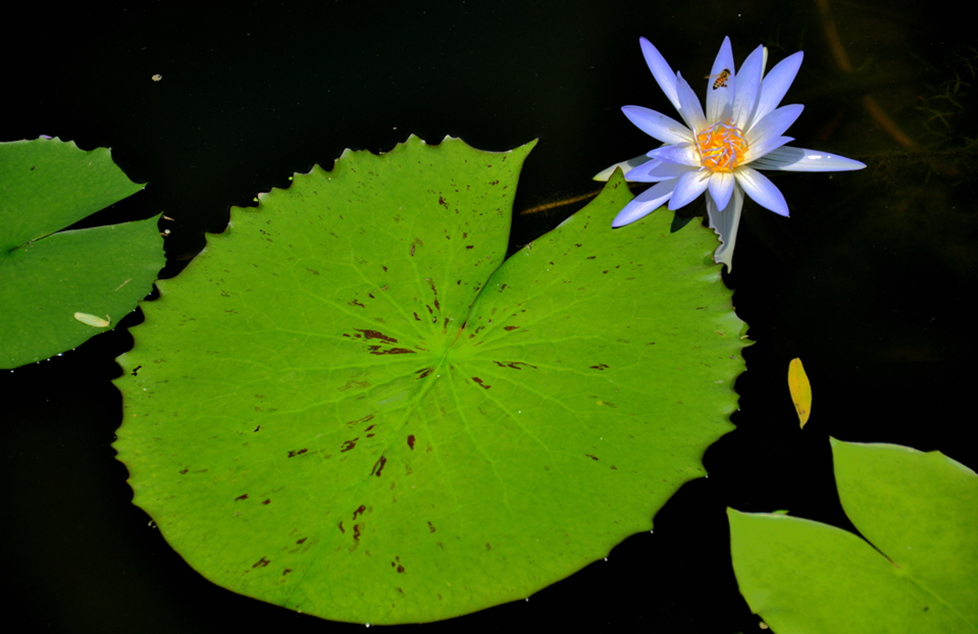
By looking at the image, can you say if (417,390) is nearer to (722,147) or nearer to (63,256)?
(722,147)

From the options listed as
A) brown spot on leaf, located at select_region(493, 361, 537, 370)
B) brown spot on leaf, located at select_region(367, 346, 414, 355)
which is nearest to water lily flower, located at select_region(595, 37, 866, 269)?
brown spot on leaf, located at select_region(493, 361, 537, 370)

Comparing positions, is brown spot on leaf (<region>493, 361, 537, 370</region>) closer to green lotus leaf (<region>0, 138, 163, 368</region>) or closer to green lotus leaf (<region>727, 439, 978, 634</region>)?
green lotus leaf (<region>727, 439, 978, 634</region>)

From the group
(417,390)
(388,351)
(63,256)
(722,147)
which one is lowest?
(417,390)

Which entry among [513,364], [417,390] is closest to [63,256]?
[417,390]

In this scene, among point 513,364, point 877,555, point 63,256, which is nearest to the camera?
A: point 877,555

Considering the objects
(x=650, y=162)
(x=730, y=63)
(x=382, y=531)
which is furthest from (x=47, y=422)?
(x=730, y=63)

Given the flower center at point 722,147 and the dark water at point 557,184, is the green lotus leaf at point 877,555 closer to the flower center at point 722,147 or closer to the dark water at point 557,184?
the dark water at point 557,184

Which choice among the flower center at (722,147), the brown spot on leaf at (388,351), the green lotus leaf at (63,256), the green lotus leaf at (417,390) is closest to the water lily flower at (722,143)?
the flower center at (722,147)
